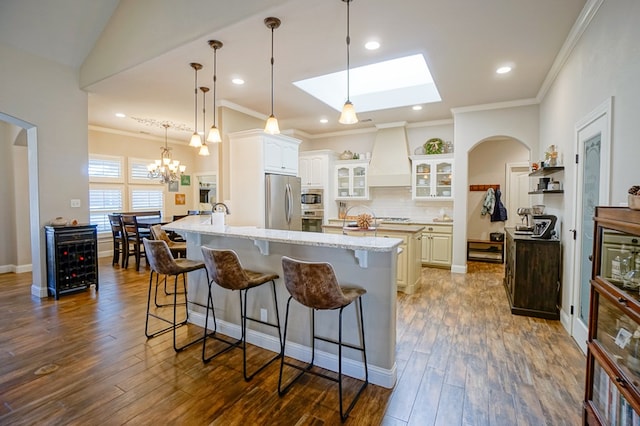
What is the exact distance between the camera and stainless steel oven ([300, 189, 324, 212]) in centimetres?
679

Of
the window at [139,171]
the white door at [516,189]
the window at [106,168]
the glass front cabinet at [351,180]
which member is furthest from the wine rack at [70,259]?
the white door at [516,189]

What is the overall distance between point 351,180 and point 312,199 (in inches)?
38.4

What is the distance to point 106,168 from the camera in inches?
273

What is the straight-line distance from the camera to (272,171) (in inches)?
197

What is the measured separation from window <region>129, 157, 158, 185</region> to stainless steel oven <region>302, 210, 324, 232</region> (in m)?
4.09

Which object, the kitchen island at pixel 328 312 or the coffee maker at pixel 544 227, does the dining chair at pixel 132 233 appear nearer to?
the kitchen island at pixel 328 312

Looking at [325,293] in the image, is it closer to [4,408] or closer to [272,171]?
[4,408]

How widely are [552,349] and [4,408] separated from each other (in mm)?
4158

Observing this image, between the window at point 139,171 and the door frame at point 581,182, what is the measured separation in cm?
818

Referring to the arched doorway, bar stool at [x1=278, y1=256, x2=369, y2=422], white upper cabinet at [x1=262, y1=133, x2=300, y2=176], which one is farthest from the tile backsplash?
the arched doorway

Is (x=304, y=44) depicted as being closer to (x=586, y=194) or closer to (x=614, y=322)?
(x=586, y=194)

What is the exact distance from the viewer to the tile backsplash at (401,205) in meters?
6.45

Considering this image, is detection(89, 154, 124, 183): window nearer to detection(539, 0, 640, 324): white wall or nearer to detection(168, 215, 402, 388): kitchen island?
detection(168, 215, 402, 388): kitchen island

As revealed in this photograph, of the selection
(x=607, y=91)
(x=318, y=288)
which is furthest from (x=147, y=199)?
(x=607, y=91)
